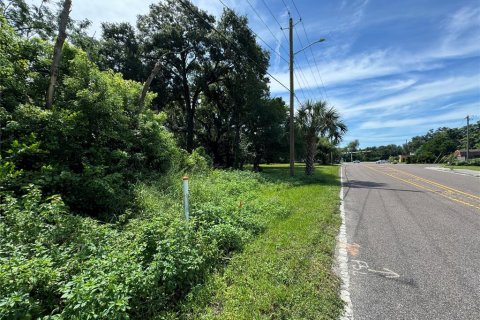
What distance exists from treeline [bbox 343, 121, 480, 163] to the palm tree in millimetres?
57454

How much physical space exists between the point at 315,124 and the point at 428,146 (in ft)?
274

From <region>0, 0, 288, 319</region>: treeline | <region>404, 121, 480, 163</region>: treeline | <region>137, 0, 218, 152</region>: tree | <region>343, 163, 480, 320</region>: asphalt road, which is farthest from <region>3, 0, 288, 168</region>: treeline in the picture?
<region>404, 121, 480, 163</region>: treeline

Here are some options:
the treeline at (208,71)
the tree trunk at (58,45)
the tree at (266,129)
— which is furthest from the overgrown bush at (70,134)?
the tree at (266,129)

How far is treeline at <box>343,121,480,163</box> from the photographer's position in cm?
7370

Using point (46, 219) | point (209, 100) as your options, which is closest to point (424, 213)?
point (46, 219)

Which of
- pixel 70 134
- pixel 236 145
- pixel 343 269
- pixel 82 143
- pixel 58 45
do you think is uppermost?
pixel 58 45

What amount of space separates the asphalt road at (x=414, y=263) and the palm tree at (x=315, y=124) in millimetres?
11263

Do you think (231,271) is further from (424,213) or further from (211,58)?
(211,58)

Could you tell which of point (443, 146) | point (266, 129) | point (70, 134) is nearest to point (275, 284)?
point (70, 134)

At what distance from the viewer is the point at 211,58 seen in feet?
68.4

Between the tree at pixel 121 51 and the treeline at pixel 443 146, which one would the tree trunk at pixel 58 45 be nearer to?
the tree at pixel 121 51

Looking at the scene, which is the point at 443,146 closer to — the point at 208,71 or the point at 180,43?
the point at 208,71

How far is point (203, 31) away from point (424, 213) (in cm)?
1911

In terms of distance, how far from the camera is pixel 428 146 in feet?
260
